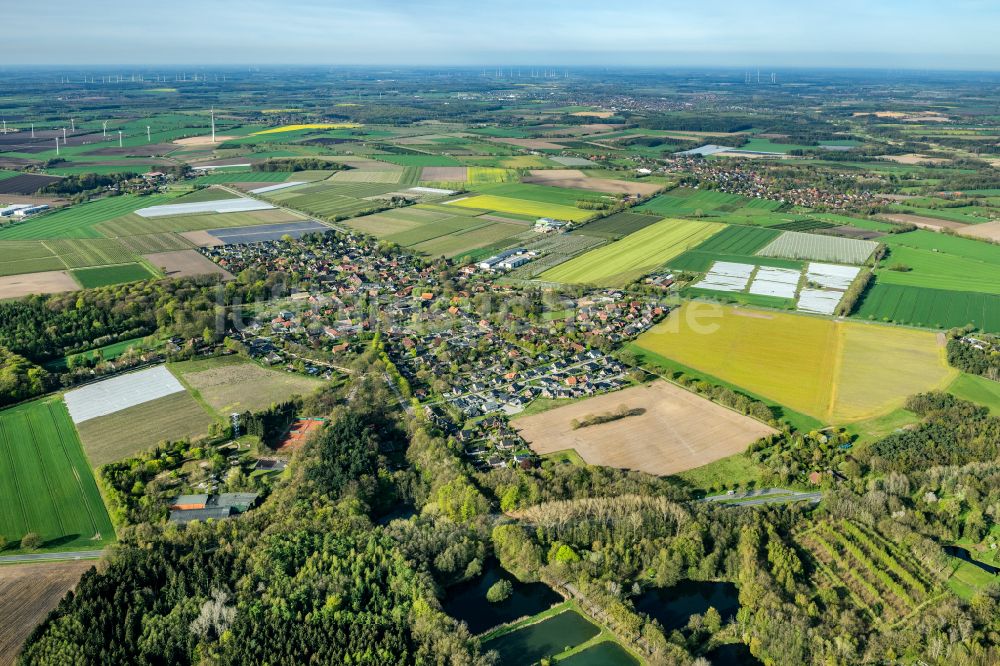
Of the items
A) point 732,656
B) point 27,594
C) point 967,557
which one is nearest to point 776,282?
point 967,557

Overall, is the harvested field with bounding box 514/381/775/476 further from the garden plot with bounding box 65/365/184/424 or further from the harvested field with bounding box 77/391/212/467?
the garden plot with bounding box 65/365/184/424

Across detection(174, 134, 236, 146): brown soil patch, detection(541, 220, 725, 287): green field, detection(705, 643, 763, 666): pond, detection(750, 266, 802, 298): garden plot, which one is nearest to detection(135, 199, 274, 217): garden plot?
detection(541, 220, 725, 287): green field

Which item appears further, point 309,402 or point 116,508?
point 309,402

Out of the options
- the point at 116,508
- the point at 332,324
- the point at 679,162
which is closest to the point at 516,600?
the point at 116,508

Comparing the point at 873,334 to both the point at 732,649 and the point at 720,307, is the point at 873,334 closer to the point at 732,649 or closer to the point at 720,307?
the point at 720,307

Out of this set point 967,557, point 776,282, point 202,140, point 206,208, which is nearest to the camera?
point 967,557

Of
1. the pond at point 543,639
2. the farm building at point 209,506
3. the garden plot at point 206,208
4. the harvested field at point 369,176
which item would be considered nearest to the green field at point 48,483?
the farm building at point 209,506

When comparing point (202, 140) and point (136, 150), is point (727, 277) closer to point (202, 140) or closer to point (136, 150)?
point (136, 150)

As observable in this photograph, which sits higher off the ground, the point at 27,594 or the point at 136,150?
the point at 136,150
